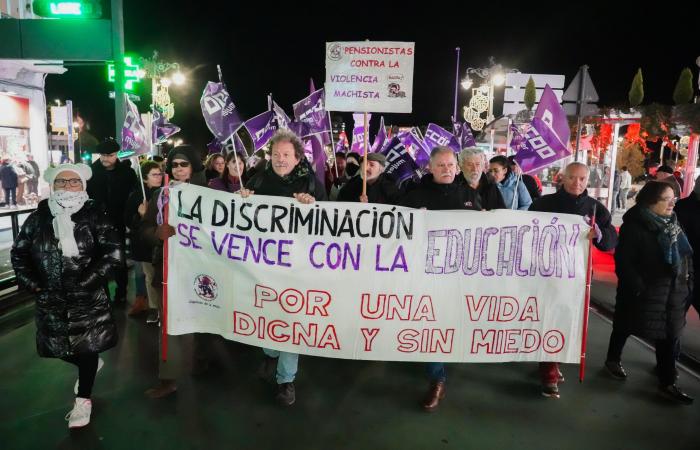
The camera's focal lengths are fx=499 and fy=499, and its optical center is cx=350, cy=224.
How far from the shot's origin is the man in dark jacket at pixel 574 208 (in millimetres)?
4066

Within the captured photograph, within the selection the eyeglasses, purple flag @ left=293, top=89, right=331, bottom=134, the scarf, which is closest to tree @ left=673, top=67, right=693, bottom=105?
purple flag @ left=293, top=89, right=331, bottom=134

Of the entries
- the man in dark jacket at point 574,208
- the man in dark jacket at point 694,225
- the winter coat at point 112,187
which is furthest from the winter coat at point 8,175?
the man in dark jacket at point 694,225

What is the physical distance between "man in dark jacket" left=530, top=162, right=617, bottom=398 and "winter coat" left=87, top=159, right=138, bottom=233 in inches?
196

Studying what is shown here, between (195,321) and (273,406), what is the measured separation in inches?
34.4

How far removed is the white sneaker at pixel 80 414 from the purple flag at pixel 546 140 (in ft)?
14.7

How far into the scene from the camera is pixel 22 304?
612cm

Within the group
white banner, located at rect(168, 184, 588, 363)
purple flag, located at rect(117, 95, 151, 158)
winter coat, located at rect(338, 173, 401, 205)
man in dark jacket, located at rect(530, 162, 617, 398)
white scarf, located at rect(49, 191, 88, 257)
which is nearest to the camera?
white scarf, located at rect(49, 191, 88, 257)

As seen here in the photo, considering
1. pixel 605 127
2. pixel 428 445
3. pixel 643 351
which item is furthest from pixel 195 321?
pixel 605 127

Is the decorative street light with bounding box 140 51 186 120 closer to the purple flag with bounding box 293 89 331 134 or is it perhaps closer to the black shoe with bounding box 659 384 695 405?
the purple flag with bounding box 293 89 331 134

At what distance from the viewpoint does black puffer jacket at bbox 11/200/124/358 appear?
3271 millimetres

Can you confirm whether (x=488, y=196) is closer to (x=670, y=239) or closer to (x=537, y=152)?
(x=537, y=152)

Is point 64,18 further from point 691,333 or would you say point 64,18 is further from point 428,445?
point 691,333

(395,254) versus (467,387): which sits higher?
(395,254)

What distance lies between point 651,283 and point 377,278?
2.26 metres
